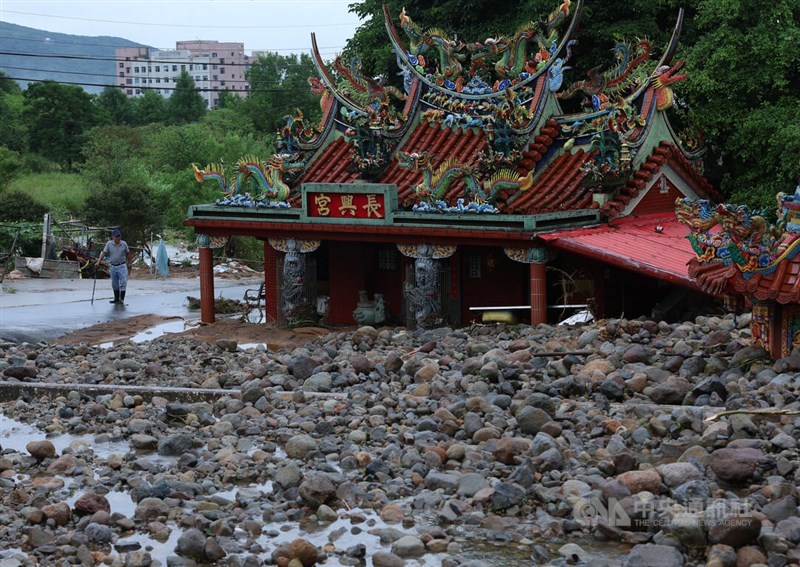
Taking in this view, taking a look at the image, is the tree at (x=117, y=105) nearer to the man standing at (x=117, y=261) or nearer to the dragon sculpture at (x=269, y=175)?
the man standing at (x=117, y=261)

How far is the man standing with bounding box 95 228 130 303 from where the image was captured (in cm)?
2611

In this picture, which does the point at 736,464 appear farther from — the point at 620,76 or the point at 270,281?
the point at 270,281

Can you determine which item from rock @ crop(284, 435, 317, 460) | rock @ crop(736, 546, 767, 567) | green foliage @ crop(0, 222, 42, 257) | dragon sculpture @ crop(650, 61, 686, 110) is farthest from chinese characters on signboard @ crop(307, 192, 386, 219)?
green foliage @ crop(0, 222, 42, 257)

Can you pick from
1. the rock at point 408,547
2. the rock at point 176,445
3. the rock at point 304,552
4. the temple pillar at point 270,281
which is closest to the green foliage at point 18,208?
the temple pillar at point 270,281

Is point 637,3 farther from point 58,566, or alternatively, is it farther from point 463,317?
point 58,566

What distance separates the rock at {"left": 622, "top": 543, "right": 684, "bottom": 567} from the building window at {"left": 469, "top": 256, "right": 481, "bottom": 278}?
1253 cm

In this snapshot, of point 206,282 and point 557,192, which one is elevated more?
point 557,192

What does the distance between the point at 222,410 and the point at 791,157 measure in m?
12.6

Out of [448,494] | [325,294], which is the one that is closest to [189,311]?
[325,294]

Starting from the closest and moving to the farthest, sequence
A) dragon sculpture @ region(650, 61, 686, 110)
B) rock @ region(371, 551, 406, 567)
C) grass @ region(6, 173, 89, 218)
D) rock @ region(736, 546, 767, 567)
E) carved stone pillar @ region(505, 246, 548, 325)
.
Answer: rock @ region(736, 546, 767, 567), rock @ region(371, 551, 406, 567), carved stone pillar @ region(505, 246, 548, 325), dragon sculpture @ region(650, 61, 686, 110), grass @ region(6, 173, 89, 218)

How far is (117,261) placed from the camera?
26406 mm

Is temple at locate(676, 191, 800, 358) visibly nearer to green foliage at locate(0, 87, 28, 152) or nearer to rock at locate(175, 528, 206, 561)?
rock at locate(175, 528, 206, 561)

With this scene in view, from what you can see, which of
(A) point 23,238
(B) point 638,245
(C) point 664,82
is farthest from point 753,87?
(A) point 23,238

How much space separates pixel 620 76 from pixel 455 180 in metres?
3.74
